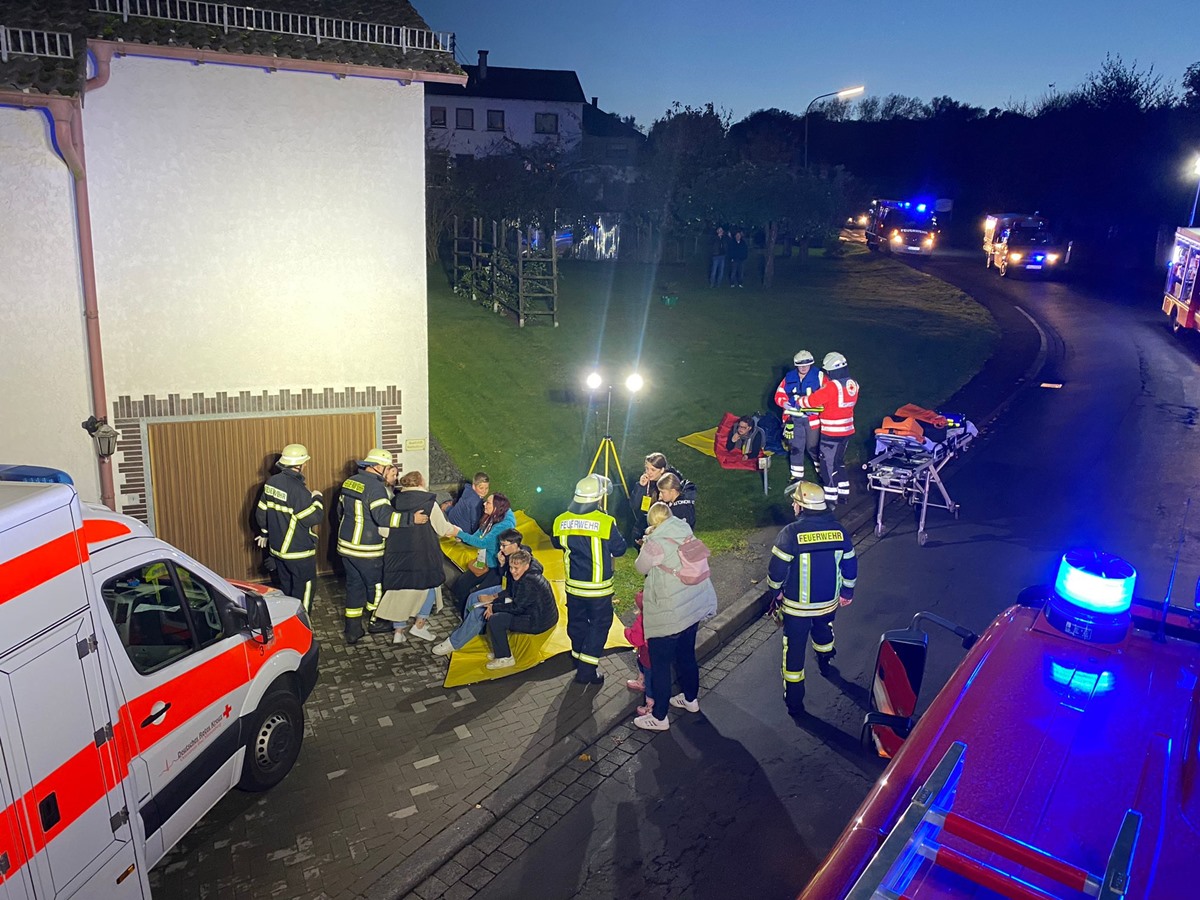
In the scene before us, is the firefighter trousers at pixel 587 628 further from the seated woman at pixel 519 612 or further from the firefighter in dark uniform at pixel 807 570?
the firefighter in dark uniform at pixel 807 570

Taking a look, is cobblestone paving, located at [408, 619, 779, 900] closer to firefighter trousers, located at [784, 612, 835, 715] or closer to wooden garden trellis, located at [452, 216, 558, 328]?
firefighter trousers, located at [784, 612, 835, 715]

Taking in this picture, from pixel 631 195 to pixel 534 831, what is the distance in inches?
1105

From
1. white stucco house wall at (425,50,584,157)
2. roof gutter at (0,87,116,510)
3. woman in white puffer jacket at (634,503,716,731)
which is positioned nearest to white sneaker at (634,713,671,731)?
woman in white puffer jacket at (634,503,716,731)

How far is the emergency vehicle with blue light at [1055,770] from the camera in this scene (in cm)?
315

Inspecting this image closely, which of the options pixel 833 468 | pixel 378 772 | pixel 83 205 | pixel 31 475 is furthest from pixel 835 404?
pixel 31 475

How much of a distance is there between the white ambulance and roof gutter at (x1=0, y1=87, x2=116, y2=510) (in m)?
2.73

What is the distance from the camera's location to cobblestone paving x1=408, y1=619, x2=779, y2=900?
554cm

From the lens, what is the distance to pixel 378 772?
21.1 feet

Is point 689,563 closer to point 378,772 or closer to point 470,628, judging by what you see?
point 470,628

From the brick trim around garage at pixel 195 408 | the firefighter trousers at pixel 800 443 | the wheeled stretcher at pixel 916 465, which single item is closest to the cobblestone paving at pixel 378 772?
the brick trim around garage at pixel 195 408

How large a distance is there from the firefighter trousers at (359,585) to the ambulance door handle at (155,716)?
304cm

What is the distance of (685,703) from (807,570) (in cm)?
146

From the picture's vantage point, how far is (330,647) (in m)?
8.11

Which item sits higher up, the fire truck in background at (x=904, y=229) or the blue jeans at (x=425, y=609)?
the fire truck in background at (x=904, y=229)
